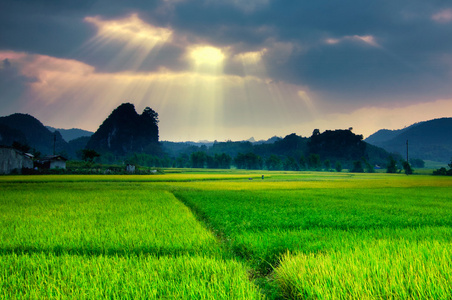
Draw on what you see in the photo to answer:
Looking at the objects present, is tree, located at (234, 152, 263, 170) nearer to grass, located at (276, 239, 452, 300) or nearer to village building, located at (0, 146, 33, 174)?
village building, located at (0, 146, 33, 174)

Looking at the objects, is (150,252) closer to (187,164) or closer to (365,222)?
(365,222)

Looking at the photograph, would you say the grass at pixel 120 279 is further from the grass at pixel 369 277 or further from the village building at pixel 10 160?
the village building at pixel 10 160

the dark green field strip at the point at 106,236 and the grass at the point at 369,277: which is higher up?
the grass at the point at 369,277

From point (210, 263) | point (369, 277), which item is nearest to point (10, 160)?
point (210, 263)

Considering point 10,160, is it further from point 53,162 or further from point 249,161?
point 249,161

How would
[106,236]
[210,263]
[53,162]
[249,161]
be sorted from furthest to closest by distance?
[249,161], [53,162], [106,236], [210,263]

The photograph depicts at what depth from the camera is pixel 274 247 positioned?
5.91 metres

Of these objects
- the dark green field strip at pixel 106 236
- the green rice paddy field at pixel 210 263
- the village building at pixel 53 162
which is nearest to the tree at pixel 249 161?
the village building at pixel 53 162

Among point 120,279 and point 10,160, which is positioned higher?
point 10,160

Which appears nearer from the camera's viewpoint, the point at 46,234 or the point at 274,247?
the point at 274,247

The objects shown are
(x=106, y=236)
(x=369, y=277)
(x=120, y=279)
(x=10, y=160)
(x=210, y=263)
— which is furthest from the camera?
(x=10, y=160)

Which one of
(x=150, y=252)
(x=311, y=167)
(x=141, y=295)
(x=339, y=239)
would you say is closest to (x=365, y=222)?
(x=339, y=239)

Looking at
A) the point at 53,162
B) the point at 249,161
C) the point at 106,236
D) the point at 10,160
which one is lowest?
the point at 249,161

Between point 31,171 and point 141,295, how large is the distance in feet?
190
